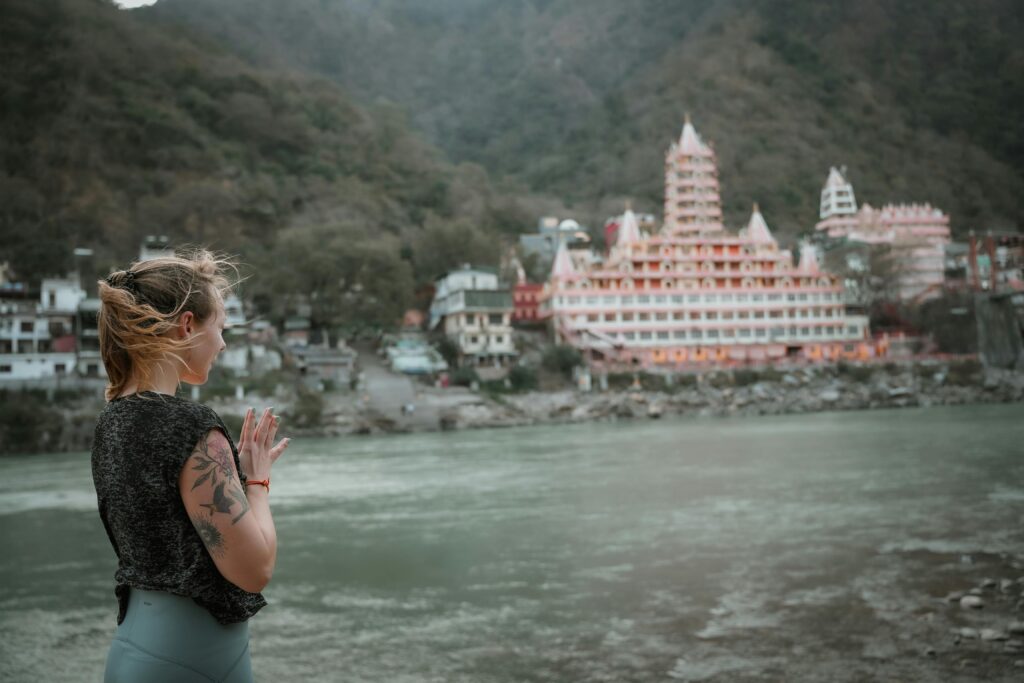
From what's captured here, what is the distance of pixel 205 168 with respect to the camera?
6562cm

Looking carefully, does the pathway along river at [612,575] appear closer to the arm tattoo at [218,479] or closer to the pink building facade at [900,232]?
the arm tattoo at [218,479]

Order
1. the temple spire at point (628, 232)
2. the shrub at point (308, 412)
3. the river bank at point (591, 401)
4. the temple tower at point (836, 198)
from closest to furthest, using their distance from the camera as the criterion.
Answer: the river bank at point (591, 401), the shrub at point (308, 412), the temple spire at point (628, 232), the temple tower at point (836, 198)

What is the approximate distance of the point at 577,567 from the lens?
8547 mm

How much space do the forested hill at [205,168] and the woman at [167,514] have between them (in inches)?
1783

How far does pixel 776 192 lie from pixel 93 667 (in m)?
81.8

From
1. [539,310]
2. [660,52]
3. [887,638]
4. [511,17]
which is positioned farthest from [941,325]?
[511,17]

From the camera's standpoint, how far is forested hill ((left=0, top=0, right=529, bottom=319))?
163ft

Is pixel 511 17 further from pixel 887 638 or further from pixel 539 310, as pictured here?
pixel 887 638

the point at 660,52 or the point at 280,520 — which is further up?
the point at 660,52

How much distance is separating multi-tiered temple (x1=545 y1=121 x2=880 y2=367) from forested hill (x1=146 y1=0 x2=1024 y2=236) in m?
22.6

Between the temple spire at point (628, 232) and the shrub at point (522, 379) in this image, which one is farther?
the temple spire at point (628, 232)

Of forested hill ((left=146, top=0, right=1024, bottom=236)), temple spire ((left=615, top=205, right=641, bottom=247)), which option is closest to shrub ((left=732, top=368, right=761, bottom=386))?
temple spire ((left=615, top=205, right=641, bottom=247))

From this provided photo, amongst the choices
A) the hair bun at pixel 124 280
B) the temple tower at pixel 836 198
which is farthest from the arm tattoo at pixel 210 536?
the temple tower at pixel 836 198

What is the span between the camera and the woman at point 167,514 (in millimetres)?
1789
